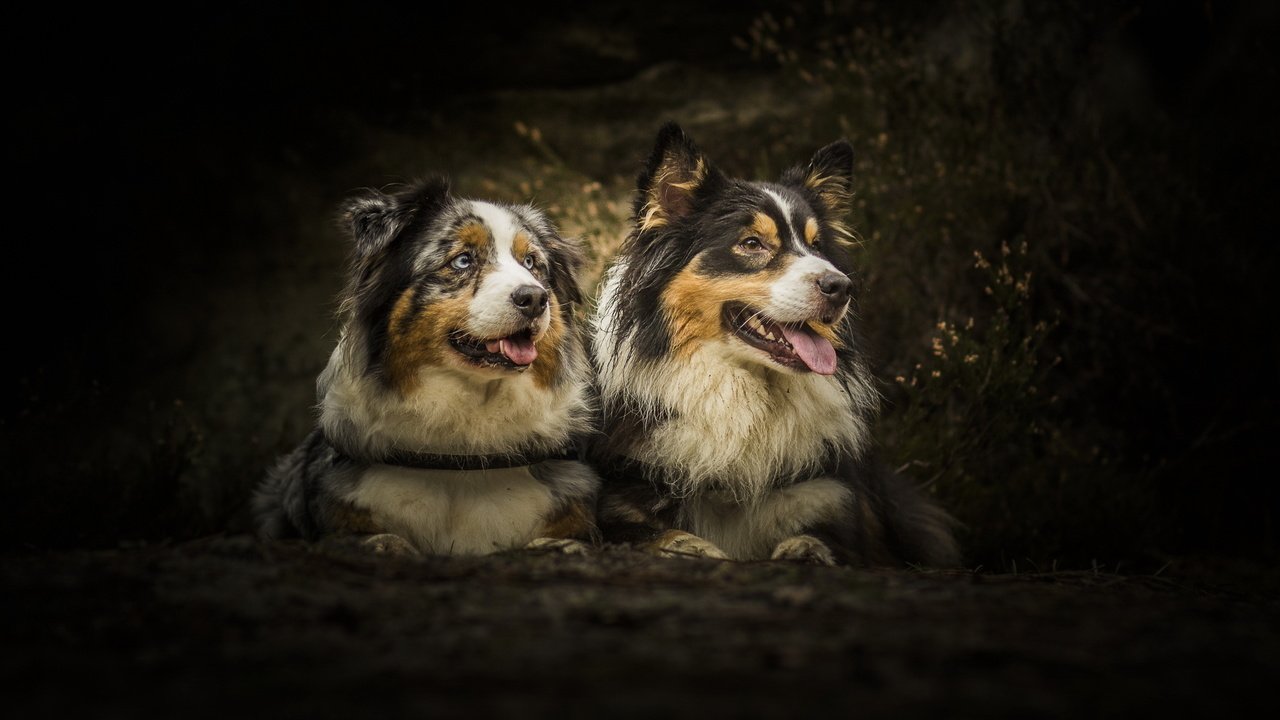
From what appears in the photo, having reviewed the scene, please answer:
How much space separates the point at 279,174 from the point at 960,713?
7.73m

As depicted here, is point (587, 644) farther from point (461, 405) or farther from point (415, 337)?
point (415, 337)

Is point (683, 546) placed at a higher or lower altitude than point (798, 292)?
lower

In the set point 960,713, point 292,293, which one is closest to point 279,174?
point 292,293

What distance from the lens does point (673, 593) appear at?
8.43ft

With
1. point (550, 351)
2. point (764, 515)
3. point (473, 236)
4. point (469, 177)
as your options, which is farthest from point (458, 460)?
point (469, 177)

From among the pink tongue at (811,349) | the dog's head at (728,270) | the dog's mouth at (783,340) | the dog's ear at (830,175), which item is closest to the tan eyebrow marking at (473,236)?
the dog's head at (728,270)

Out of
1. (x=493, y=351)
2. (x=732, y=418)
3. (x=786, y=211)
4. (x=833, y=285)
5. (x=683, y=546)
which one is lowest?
(x=683, y=546)

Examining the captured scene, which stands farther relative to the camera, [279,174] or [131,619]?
[279,174]

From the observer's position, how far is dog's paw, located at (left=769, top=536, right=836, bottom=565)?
3699 millimetres

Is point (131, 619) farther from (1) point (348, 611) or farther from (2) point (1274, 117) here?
(2) point (1274, 117)

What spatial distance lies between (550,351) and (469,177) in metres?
4.51

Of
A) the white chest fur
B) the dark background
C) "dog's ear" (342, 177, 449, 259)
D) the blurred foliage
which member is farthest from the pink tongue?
the dark background

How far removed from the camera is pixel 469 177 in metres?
8.11

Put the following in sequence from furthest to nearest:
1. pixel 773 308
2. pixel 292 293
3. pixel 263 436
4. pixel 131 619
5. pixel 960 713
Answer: pixel 292 293, pixel 263 436, pixel 773 308, pixel 131 619, pixel 960 713
